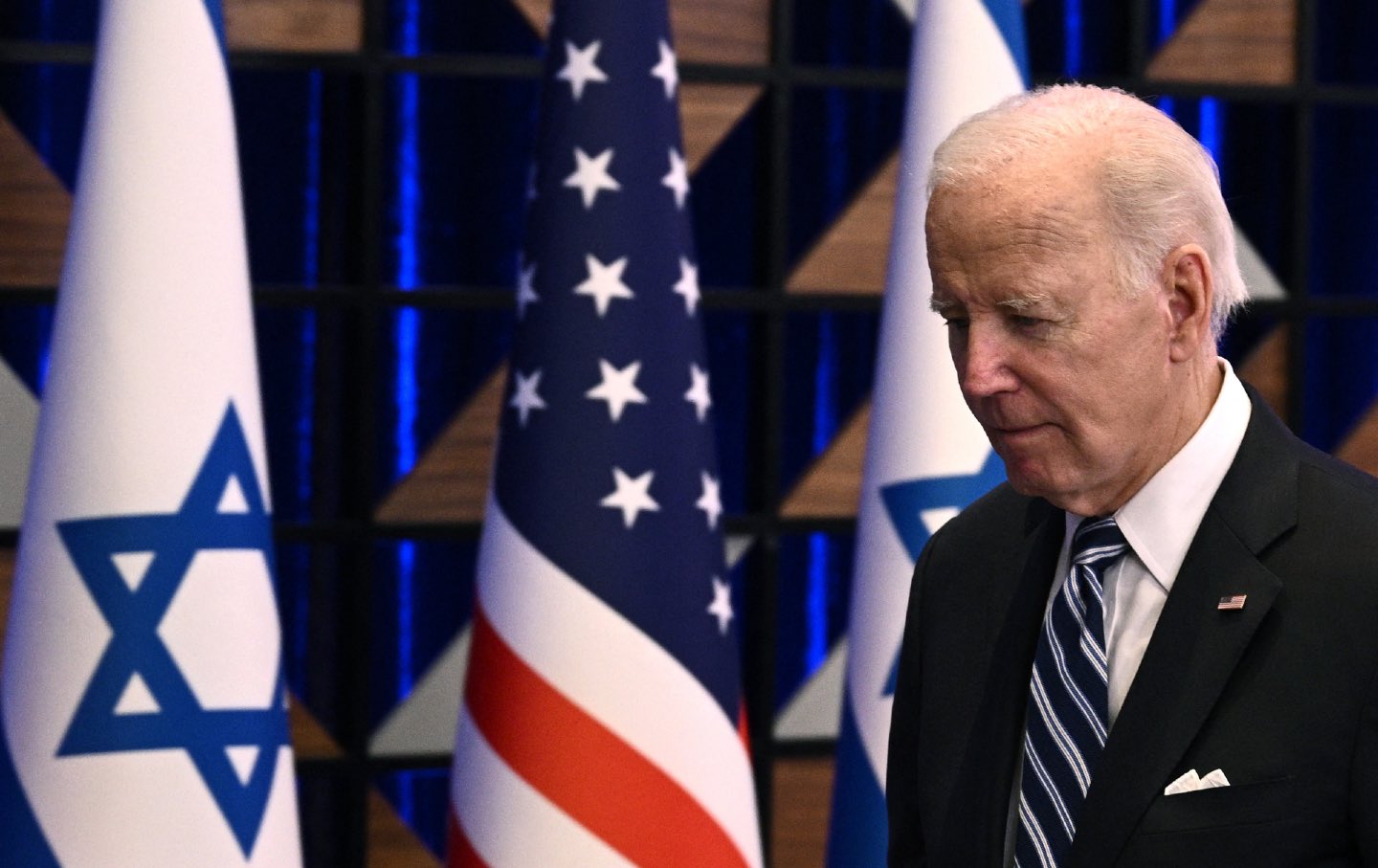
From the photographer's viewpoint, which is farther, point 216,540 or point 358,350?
point 358,350

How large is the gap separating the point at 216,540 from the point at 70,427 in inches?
11.1

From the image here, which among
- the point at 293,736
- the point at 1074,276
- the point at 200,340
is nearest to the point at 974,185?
the point at 1074,276

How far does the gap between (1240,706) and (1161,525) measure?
0.55 ft

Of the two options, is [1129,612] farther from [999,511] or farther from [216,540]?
[216,540]

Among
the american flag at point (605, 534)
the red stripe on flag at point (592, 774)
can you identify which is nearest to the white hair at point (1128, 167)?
the american flag at point (605, 534)

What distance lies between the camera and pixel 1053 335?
4.03 ft

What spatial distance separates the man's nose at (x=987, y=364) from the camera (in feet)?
4.06

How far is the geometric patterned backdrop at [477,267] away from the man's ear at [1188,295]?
7.96 ft

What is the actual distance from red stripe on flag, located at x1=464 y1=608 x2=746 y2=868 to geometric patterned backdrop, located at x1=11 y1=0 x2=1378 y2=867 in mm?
961

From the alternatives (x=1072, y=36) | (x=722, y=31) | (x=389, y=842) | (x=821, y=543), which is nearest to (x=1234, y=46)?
(x=1072, y=36)

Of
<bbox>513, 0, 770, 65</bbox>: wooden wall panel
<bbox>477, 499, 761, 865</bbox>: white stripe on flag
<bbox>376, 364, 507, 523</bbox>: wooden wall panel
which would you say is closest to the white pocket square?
<bbox>477, 499, 761, 865</bbox>: white stripe on flag

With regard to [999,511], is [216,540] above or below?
below

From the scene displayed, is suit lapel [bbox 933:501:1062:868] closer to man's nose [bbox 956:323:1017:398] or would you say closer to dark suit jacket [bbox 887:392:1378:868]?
dark suit jacket [bbox 887:392:1378:868]

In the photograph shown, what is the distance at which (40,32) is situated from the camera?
3309mm
